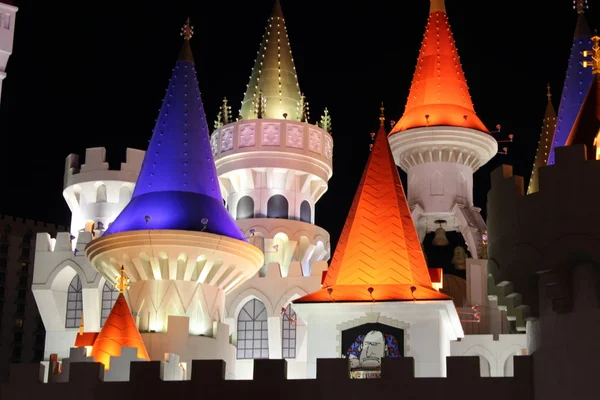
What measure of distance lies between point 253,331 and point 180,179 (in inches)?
340

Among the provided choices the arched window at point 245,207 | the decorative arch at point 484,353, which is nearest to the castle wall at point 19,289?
the arched window at point 245,207

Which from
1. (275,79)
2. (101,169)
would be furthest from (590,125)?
(101,169)

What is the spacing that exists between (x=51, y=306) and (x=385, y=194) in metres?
14.3

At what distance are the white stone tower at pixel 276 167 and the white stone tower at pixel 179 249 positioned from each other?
7.09 meters

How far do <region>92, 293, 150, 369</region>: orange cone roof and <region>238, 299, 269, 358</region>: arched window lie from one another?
33.7 ft

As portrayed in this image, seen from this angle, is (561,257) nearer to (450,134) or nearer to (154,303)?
(154,303)

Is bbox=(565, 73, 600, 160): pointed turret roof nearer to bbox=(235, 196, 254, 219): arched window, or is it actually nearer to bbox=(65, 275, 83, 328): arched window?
bbox=(235, 196, 254, 219): arched window

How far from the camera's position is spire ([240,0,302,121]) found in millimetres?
44938

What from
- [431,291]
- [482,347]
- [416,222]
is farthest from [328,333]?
[416,222]

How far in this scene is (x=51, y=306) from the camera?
1715 inches

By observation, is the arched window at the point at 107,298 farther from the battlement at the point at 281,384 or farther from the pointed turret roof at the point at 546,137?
the battlement at the point at 281,384

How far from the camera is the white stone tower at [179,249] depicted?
34750 millimetres

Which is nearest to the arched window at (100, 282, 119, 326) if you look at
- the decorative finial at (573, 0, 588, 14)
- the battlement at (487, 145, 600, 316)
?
the decorative finial at (573, 0, 588, 14)

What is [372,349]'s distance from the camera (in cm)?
3089
